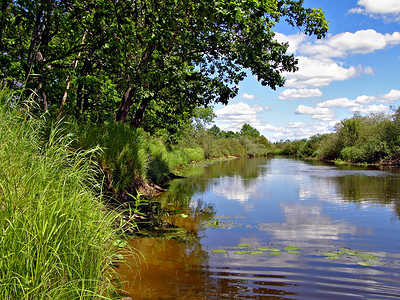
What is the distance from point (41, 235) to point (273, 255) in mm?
4245

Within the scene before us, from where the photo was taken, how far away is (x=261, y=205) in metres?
10.8

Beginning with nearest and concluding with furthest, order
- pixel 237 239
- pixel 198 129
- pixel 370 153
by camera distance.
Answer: pixel 237 239 < pixel 370 153 < pixel 198 129

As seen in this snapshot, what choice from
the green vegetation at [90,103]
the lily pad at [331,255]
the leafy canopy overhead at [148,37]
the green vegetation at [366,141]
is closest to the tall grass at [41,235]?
the green vegetation at [90,103]

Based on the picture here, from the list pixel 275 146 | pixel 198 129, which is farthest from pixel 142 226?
pixel 275 146

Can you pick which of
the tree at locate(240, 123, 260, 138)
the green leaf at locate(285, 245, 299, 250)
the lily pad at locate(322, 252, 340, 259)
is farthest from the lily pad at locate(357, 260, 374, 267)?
the tree at locate(240, 123, 260, 138)

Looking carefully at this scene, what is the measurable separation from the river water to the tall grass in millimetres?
806

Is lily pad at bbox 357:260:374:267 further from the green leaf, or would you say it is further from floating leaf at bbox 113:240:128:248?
floating leaf at bbox 113:240:128:248

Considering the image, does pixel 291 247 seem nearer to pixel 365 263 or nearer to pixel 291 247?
pixel 291 247

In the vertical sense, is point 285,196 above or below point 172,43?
below

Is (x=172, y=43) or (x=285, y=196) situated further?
(x=285, y=196)

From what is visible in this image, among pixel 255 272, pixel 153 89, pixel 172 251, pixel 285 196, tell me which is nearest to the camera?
pixel 255 272

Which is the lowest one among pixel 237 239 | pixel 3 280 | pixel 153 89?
pixel 237 239

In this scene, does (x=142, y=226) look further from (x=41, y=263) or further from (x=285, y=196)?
(x=285, y=196)

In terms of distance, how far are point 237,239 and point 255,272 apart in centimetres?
186
